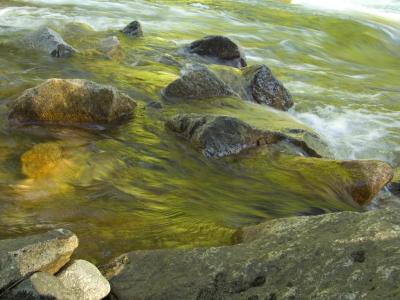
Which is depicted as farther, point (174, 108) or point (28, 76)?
point (28, 76)

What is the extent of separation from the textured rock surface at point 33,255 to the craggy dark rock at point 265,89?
7.18 m

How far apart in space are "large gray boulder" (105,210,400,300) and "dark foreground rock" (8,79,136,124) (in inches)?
151

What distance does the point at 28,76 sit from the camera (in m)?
9.98

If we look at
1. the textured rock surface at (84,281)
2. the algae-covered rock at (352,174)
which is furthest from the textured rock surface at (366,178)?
the textured rock surface at (84,281)

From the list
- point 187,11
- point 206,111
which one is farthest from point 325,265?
point 187,11

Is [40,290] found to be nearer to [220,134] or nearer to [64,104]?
[220,134]

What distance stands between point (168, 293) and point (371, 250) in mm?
1370

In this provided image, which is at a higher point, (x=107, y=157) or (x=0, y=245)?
(x=0, y=245)

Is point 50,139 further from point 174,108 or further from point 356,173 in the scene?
point 356,173

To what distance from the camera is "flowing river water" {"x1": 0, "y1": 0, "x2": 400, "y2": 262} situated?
5.37 meters

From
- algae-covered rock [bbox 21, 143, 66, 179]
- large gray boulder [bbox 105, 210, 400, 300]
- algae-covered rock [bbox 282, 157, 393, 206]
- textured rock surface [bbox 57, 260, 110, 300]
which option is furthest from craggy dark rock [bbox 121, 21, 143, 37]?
textured rock surface [bbox 57, 260, 110, 300]

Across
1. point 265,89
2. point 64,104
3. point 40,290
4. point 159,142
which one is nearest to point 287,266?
point 40,290

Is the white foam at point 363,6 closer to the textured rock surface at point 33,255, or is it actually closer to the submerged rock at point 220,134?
the submerged rock at point 220,134

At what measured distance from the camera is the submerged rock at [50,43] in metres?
11.5
